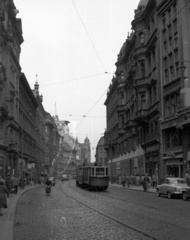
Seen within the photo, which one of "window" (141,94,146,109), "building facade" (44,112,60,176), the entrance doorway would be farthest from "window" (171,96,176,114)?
"building facade" (44,112,60,176)

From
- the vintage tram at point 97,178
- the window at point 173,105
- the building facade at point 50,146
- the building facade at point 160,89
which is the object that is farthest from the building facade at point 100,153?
the window at point 173,105

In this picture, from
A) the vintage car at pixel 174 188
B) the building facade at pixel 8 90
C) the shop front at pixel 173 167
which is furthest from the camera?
the building facade at pixel 8 90

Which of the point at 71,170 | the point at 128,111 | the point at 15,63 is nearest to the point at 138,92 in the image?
the point at 128,111

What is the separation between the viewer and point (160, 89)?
156ft

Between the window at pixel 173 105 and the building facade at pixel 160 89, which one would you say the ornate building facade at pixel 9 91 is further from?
the window at pixel 173 105

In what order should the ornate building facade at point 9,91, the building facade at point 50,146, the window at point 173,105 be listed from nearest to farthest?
the window at point 173,105, the ornate building facade at point 9,91, the building facade at point 50,146

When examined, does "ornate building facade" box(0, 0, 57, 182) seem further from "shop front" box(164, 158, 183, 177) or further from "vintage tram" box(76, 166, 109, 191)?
"shop front" box(164, 158, 183, 177)

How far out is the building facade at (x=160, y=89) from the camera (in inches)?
1623

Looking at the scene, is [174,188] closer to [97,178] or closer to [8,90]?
[97,178]

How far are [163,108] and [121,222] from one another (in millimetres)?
32831

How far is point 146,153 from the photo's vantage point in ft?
180

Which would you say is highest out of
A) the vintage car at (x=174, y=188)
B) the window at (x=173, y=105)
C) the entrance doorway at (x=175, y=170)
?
the window at (x=173, y=105)

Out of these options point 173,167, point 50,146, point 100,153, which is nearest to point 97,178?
point 173,167

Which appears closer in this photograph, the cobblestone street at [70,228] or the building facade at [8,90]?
the cobblestone street at [70,228]
